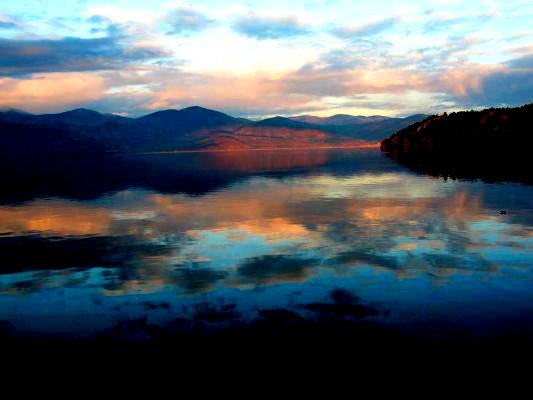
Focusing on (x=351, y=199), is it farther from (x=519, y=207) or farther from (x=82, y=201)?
(x=82, y=201)

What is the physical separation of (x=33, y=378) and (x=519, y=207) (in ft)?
154

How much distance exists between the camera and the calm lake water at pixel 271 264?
21.7 meters

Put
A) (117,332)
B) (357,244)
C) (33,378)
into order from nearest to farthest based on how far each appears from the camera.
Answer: (33,378), (117,332), (357,244)

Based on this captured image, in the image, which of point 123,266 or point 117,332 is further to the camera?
point 123,266

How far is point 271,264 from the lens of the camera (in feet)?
98.5

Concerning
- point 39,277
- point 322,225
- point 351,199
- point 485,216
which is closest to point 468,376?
point 39,277

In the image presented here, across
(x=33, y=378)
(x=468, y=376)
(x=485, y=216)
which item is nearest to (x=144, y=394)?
(x=33, y=378)

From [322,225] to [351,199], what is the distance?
18630mm

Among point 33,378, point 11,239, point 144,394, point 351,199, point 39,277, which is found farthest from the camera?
point 351,199

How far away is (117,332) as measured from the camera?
20125mm

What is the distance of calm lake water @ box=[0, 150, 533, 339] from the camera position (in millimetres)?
21672

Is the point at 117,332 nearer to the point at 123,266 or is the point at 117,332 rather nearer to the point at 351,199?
the point at 123,266

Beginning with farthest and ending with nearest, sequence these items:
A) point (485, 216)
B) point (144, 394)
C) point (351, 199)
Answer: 1. point (351, 199)
2. point (485, 216)
3. point (144, 394)

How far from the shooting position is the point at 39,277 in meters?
28.7
